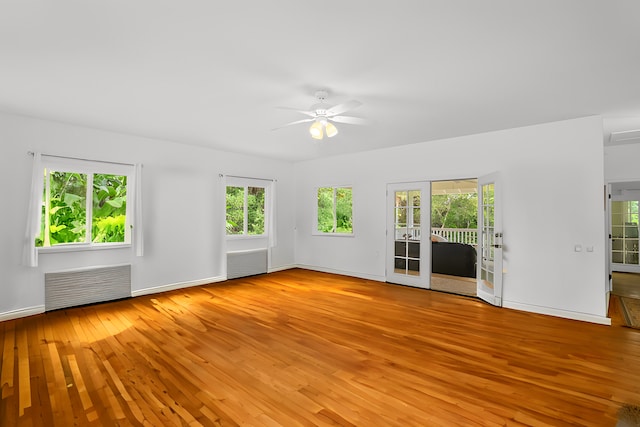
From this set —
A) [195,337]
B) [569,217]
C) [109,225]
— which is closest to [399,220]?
[569,217]

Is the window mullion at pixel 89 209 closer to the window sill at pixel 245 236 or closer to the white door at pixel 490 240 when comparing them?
the window sill at pixel 245 236

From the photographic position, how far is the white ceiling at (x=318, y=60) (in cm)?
196

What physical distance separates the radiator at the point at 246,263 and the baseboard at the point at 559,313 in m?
4.64

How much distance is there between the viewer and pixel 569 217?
13.5ft

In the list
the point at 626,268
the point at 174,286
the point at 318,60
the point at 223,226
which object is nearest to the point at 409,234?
the point at 223,226

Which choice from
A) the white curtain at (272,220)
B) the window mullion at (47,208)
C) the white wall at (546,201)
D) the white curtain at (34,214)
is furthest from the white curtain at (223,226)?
the white wall at (546,201)

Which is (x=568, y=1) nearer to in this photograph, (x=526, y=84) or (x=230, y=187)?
(x=526, y=84)

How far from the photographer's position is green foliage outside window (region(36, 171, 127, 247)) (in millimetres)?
4281

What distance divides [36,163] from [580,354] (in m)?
6.73

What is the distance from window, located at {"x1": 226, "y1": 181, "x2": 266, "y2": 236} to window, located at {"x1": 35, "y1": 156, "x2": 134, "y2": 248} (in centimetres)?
190

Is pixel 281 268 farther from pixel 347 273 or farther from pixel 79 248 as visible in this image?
pixel 79 248

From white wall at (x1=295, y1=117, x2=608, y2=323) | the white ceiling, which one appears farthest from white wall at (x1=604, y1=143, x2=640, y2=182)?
white wall at (x1=295, y1=117, x2=608, y2=323)

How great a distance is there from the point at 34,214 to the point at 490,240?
645 centimetres

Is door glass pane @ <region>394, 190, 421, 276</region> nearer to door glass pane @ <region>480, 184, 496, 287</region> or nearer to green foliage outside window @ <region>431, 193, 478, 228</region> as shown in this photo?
door glass pane @ <region>480, 184, 496, 287</region>
